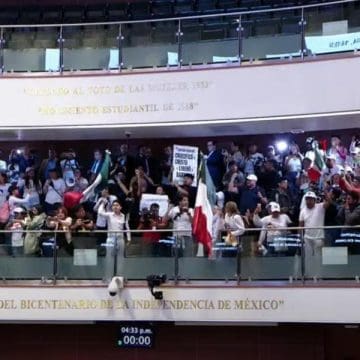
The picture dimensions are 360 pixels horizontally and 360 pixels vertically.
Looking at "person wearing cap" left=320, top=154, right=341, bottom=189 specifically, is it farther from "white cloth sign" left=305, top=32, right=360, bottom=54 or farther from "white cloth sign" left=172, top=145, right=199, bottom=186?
"white cloth sign" left=172, top=145, right=199, bottom=186

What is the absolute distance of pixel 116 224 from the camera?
40.7 feet

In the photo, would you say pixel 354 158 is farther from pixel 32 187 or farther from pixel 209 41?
pixel 32 187

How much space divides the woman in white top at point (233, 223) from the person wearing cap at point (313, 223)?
821 millimetres

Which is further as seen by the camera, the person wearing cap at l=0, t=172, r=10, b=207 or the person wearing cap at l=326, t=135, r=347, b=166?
the person wearing cap at l=0, t=172, r=10, b=207

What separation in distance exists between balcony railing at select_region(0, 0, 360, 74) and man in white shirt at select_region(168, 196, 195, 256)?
2.72 meters

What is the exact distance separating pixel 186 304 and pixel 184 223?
111cm

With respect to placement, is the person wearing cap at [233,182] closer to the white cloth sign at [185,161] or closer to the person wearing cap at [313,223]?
the white cloth sign at [185,161]

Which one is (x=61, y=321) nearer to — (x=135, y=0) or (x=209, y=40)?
(x=209, y=40)

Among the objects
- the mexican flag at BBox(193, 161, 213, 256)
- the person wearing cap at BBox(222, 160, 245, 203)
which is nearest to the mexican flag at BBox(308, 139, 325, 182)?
the person wearing cap at BBox(222, 160, 245, 203)

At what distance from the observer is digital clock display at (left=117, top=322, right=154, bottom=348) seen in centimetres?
1241

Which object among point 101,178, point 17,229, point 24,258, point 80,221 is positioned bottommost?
point 24,258

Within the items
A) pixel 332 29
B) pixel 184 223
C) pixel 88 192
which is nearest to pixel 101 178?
pixel 88 192

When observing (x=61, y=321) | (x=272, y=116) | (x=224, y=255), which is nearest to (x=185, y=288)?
(x=224, y=255)

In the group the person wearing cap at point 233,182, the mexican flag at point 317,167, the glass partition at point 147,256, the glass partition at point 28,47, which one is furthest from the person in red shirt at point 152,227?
the glass partition at point 28,47
